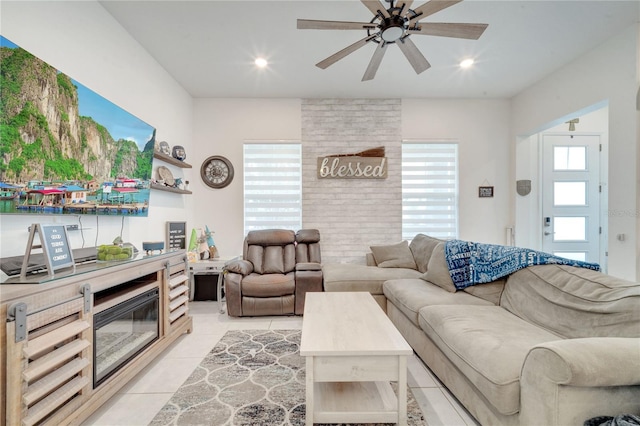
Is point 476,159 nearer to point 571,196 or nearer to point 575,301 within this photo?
point 571,196

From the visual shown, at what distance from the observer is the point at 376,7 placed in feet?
5.85

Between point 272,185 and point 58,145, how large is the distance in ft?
8.54

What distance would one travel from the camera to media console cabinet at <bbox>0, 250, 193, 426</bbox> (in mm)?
1142

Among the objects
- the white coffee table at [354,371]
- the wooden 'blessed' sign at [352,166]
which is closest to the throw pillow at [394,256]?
the wooden 'blessed' sign at [352,166]

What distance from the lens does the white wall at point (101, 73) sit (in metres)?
1.70

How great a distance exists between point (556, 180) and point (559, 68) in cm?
163

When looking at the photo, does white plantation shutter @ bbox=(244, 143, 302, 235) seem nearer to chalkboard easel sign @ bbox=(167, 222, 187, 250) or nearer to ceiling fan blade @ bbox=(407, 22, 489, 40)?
chalkboard easel sign @ bbox=(167, 222, 187, 250)

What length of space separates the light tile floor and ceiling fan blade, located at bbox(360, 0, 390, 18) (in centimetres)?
247

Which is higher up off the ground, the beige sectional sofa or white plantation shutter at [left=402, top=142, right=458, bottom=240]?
white plantation shutter at [left=402, top=142, right=458, bottom=240]

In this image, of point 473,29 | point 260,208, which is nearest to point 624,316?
point 473,29

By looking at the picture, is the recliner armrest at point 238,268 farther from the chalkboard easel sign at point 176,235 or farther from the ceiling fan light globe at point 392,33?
the ceiling fan light globe at point 392,33

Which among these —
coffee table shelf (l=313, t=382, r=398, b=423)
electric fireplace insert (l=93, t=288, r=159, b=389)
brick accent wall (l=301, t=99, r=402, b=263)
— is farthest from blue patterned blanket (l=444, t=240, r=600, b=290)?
electric fireplace insert (l=93, t=288, r=159, b=389)

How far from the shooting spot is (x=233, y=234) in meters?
4.20

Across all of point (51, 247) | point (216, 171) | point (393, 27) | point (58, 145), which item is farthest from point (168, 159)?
point (393, 27)
